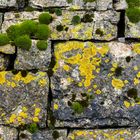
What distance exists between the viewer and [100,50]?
15.8m

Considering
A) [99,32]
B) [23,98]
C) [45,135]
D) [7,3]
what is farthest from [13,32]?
[45,135]

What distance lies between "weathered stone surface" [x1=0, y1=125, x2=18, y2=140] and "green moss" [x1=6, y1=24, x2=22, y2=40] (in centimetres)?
354

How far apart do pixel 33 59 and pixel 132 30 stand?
4018 mm

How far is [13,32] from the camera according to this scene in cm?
1631

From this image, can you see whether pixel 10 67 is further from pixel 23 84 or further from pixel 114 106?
pixel 114 106

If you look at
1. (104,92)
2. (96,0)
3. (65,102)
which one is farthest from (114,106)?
(96,0)

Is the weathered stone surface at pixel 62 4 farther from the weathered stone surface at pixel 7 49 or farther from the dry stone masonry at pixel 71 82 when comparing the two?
the weathered stone surface at pixel 7 49

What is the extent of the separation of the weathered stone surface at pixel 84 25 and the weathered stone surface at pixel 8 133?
3878 millimetres

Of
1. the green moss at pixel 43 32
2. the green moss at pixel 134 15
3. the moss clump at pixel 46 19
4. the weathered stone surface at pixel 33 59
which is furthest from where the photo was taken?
the moss clump at pixel 46 19

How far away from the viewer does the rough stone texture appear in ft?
52.7

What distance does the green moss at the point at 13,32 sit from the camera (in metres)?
16.2

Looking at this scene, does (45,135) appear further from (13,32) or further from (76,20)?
(76,20)

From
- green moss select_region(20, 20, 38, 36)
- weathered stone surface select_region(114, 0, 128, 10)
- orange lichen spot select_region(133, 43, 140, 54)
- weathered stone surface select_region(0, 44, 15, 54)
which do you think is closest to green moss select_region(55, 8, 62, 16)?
green moss select_region(20, 20, 38, 36)

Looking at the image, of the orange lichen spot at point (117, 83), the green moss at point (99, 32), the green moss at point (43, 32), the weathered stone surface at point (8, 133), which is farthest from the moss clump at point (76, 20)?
the weathered stone surface at point (8, 133)
